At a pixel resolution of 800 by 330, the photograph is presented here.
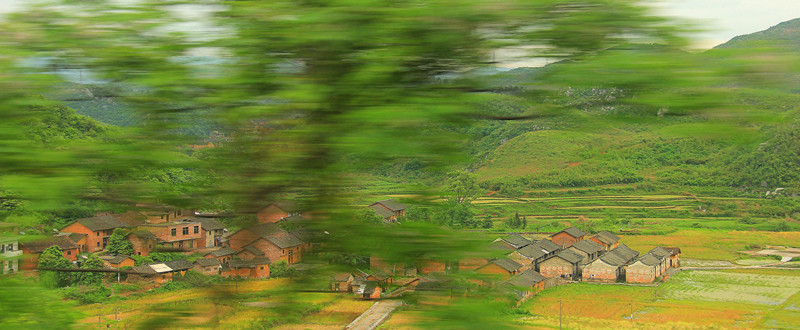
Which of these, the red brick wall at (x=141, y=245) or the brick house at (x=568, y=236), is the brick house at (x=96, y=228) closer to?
the red brick wall at (x=141, y=245)

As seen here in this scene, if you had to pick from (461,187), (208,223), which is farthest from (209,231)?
(461,187)

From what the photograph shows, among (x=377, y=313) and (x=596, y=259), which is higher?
(x=377, y=313)

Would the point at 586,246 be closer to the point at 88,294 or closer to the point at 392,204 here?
the point at 392,204

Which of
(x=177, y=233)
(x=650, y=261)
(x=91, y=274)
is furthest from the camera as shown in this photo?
(x=650, y=261)

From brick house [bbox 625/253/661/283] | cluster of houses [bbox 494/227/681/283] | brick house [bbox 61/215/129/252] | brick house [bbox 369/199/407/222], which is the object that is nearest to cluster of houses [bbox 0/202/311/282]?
brick house [bbox 61/215/129/252]

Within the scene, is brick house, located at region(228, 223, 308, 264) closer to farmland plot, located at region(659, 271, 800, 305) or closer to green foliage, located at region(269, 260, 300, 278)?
green foliage, located at region(269, 260, 300, 278)

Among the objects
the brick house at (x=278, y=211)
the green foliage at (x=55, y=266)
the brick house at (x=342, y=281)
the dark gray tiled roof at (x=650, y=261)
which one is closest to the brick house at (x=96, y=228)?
the green foliage at (x=55, y=266)
